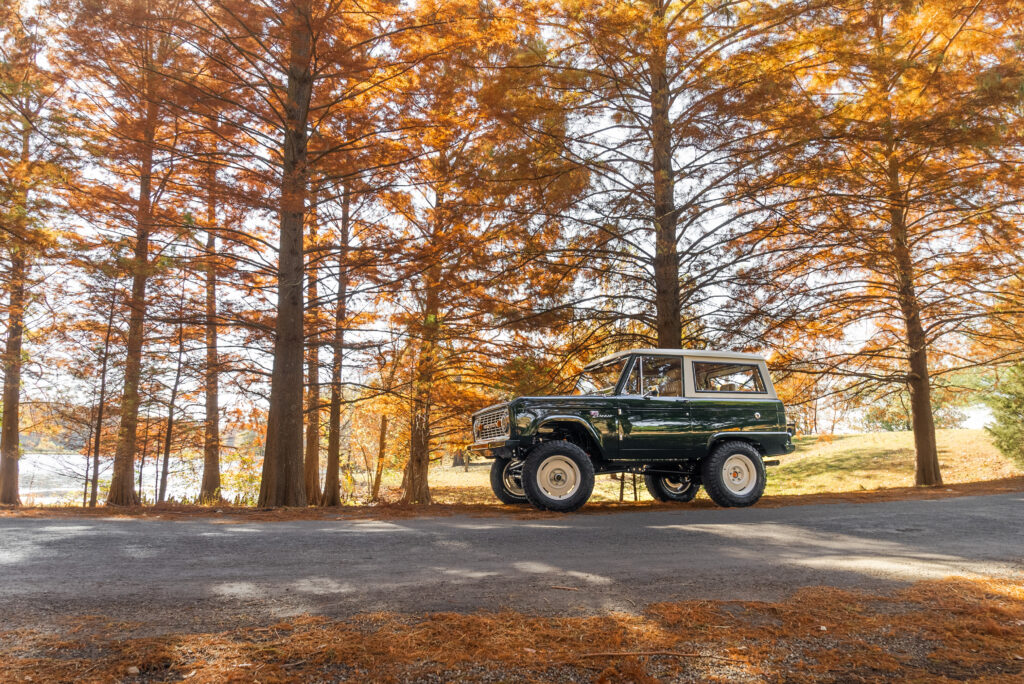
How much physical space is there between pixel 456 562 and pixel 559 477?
374 cm

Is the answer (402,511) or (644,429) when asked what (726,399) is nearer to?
(644,429)

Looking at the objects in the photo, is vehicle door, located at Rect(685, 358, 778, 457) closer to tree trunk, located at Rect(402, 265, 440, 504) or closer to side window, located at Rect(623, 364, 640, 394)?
side window, located at Rect(623, 364, 640, 394)

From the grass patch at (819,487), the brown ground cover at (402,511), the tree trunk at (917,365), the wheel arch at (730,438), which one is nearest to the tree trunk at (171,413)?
the grass patch at (819,487)

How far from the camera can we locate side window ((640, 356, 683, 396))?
846 cm

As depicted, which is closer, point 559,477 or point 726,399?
point 559,477

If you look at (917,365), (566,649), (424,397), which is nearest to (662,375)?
(566,649)

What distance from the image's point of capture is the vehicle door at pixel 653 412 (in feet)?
26.9

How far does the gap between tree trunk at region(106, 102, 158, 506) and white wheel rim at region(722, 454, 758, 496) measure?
10971mm

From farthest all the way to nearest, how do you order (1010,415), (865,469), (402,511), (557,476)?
1. (865,469)
2. (1010,415)
3. (402,511)
4. (557,476)

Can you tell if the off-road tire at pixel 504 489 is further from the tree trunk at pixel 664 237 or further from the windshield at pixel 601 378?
the tree trunk at pixel 664 237

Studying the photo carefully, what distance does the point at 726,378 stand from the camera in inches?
354

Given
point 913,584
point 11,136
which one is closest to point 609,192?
point 913,584

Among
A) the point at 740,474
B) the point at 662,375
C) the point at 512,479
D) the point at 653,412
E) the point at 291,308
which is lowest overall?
the point at 512,479

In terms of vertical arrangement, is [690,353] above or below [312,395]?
above
